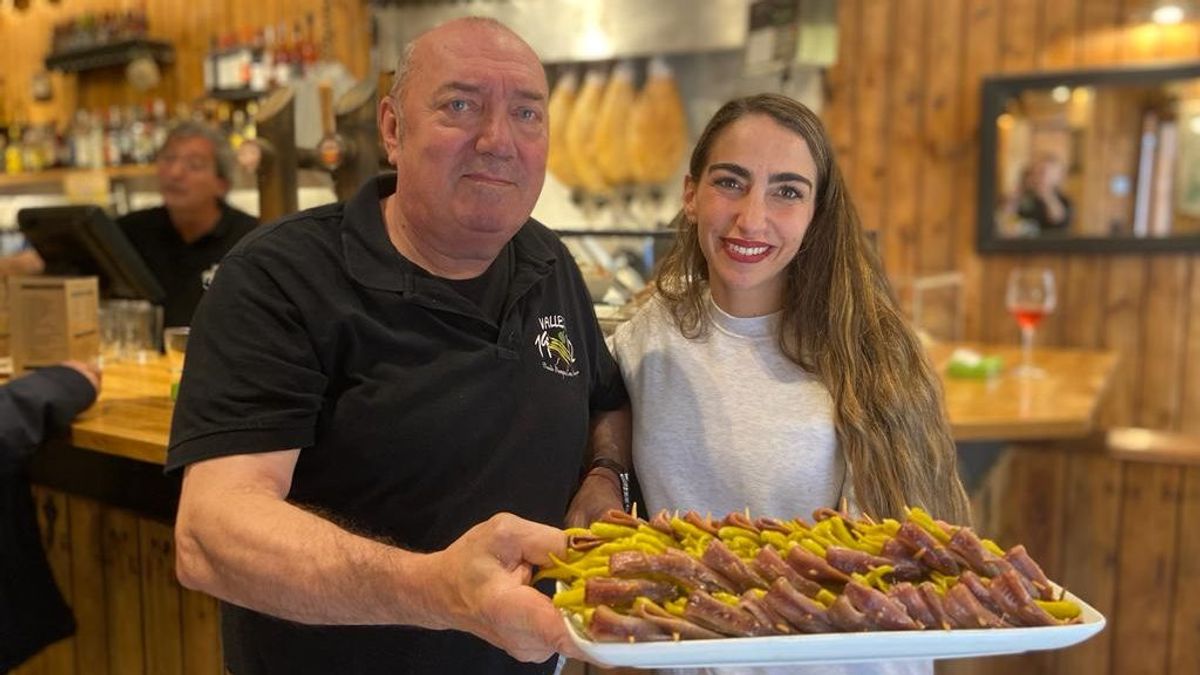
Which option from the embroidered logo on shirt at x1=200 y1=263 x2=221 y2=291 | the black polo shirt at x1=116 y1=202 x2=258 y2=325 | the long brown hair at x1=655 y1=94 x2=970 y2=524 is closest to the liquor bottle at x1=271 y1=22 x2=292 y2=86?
the black polo shirt at x1=116 y1=202 x2=258 y2=325

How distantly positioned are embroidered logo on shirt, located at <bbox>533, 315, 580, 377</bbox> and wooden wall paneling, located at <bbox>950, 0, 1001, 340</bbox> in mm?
3577

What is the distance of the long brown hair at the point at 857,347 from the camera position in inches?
57.8

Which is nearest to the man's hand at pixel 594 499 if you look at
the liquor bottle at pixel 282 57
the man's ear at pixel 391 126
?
the man's ear at pixel 391 126

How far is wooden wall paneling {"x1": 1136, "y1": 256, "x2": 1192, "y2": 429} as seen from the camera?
14.2ft

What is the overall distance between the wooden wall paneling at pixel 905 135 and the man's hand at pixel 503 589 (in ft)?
12.9

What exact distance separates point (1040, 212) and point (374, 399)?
156 inches

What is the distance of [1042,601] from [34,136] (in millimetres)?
7479

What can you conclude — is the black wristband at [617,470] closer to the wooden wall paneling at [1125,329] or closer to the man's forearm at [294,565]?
the man's forearm at [294,565]

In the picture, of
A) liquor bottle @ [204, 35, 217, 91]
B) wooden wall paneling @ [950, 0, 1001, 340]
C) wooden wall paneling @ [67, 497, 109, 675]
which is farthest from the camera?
liquor bottle @ [204, 35, 217, 91]

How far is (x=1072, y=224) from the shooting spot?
446 cm

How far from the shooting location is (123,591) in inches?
84.8

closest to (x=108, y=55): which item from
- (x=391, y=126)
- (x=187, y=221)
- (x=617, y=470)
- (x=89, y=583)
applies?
(x=187, y=221)

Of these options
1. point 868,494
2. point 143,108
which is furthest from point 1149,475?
point 143,108

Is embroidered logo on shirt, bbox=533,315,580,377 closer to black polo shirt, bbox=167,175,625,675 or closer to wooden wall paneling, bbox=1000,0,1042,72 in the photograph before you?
black polo shirt, bbox=167,175,625,675
